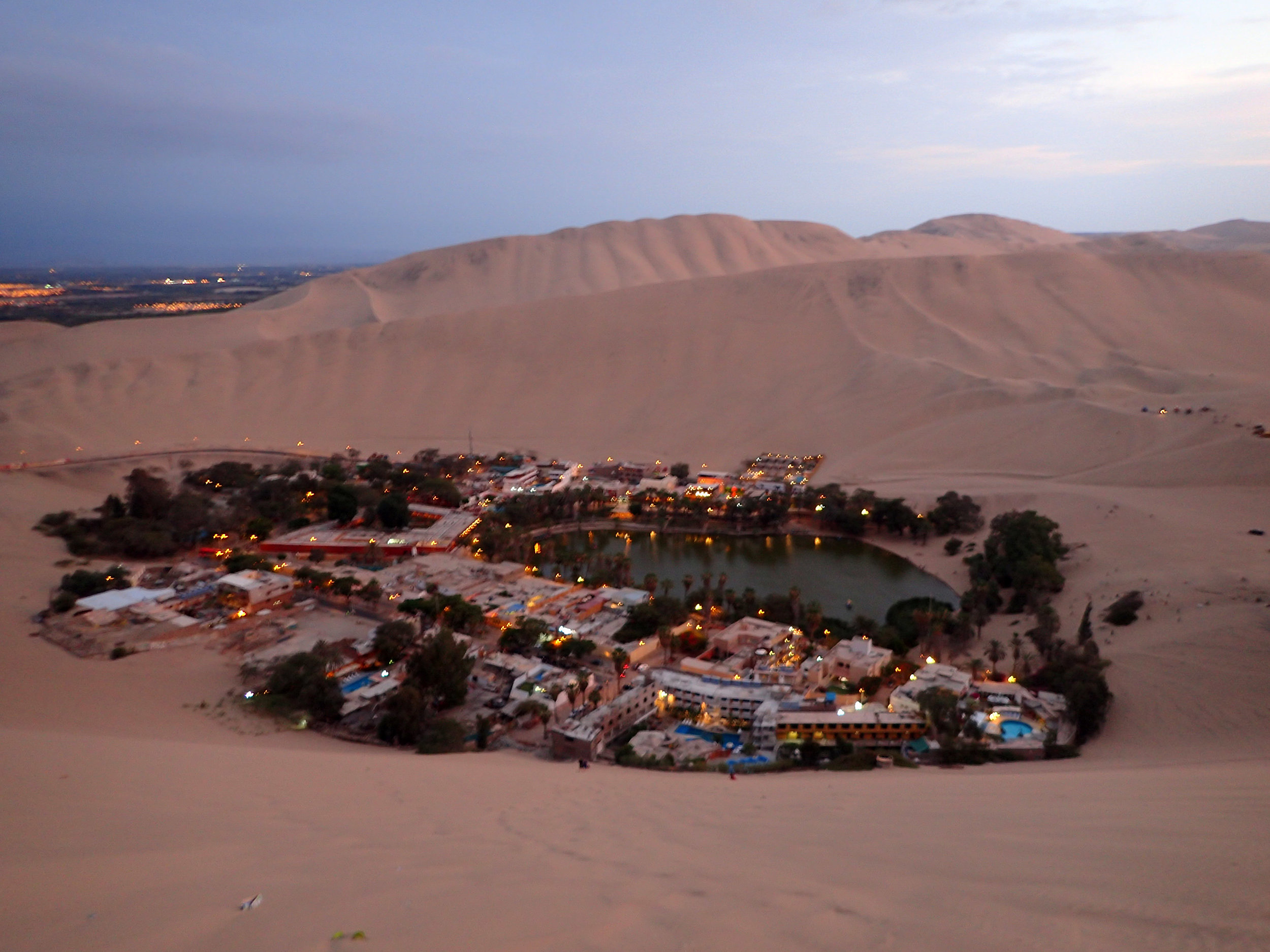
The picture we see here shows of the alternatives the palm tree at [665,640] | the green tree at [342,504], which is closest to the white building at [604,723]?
the palm tree at [665,640]

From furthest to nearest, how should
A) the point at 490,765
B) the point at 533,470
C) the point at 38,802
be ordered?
1. the point at 533,470
2. the point at 490,765
3. the point at 38,802

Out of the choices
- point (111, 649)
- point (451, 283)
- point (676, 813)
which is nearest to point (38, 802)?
point (676, 813)

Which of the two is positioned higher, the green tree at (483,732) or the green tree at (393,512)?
the green tree at (393,512)

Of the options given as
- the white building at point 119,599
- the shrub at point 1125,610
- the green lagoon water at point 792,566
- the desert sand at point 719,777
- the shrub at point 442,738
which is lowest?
the green lagoon water at point 792,566

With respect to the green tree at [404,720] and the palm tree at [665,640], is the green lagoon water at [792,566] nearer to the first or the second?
the palm tree at [665,640]

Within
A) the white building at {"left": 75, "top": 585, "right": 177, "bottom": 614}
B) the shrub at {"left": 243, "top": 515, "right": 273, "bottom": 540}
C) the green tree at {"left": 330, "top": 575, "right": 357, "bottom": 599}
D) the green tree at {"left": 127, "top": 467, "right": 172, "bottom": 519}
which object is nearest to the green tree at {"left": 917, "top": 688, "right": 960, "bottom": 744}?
the green tree at {"left": 330, "top": 575, "right": 357, "bottom": 599}

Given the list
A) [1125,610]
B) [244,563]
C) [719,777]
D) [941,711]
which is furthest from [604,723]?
[244,563]

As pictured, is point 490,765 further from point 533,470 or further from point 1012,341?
point 1012,341
